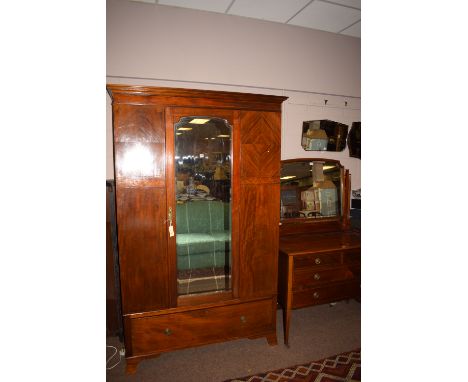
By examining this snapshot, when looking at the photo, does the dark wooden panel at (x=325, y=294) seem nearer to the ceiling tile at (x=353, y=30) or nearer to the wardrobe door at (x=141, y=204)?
the wardrobe door at (x=141, y=204)

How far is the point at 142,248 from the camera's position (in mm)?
2010

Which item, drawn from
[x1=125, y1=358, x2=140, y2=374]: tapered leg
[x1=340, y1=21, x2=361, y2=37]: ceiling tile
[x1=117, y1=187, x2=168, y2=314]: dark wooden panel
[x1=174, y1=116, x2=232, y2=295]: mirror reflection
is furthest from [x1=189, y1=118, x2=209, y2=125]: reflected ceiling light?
[x1=340, y1=21, x2=361, y2=37]: ceiling tile

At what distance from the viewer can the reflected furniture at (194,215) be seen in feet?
6.38

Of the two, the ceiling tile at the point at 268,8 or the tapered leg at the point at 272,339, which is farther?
the ceiling tile at the point at 268,8

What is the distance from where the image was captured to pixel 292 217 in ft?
9.87

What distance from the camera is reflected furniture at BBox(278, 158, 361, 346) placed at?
2439mm

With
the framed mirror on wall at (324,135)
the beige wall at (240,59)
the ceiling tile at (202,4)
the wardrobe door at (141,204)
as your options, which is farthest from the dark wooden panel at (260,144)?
the ceiling tile at (202,4)

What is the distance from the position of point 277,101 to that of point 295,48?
1.28 metres

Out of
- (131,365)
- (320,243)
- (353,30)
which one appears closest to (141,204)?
(131,365)

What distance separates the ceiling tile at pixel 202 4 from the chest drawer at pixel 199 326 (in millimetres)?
2795

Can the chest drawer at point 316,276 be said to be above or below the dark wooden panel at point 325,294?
above
